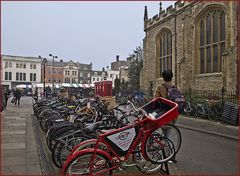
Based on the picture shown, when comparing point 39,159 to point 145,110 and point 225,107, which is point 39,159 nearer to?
point 145,110

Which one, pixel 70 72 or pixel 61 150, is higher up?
pixel 70 72

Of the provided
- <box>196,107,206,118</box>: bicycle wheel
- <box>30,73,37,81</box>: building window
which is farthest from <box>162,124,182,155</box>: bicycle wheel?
<box>30,73,37,81</box>: building window

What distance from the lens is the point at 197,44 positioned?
23.2 m

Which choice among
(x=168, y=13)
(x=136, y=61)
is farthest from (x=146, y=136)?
(x=136, y=61)

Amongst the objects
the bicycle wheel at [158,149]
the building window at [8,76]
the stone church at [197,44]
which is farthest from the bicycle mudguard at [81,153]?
the building window at [8,76]

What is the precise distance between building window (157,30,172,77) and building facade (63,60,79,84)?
57.2 meters

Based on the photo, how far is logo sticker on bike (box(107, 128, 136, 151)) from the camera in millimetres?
4176

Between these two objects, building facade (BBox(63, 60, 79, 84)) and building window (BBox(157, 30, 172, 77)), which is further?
building facade (BBox(63, 60, 79, 84))

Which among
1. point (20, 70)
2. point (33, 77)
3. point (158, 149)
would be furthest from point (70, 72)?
point (158, 149)

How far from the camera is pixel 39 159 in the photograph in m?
5.69

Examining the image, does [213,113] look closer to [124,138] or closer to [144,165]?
[144,165]

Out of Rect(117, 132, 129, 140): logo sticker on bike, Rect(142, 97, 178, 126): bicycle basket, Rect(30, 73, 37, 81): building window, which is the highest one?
Rect(30, 73, 37, 81): building window

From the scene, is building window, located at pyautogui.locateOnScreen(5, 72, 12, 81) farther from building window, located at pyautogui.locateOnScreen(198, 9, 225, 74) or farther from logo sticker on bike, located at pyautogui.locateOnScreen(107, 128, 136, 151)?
logo sticker on bike, located at pyautogui.locateOnScreen(107, 128, 136, 151)

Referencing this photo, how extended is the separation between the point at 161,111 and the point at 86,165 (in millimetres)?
1648
